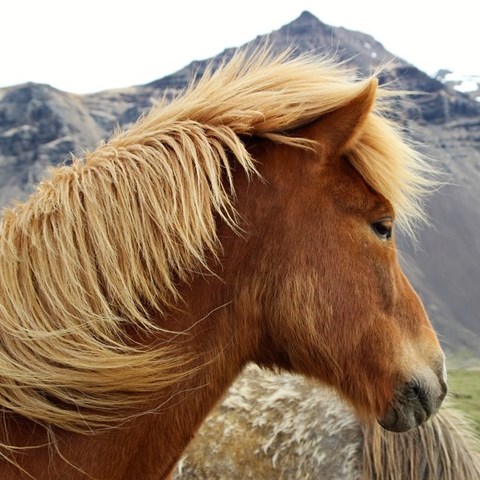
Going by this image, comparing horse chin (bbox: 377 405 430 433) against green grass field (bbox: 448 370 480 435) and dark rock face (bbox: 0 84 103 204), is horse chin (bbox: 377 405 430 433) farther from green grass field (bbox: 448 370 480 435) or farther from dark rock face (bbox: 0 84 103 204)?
dark rock face (bbox: 0 84 103 204)

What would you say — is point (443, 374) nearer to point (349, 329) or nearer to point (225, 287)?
point (349, 329)

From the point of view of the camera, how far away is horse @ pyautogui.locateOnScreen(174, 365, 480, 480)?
2.98m

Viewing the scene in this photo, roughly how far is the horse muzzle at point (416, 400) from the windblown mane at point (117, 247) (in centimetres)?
70

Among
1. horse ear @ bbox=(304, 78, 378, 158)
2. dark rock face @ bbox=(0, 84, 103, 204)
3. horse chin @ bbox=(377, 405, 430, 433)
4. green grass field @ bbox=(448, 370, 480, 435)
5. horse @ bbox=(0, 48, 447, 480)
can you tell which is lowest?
dark rock face @ bbox=(0, 84, 103, 204)

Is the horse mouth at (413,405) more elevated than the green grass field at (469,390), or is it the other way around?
the horse mouth at (413,405)

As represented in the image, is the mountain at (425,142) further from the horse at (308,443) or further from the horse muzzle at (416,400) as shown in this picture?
the horse muzzle at (416,400)

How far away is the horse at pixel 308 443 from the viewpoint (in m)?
2.98

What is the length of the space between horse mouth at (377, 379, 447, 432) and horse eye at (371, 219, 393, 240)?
0.43 m

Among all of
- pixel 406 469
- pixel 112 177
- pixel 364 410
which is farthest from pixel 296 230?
pixel 406 469

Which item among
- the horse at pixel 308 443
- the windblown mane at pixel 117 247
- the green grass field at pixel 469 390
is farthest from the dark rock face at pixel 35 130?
the windblown mane at pixel 117 247

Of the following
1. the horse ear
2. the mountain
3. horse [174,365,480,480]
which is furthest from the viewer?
the mountain

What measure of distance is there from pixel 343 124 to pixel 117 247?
72cm

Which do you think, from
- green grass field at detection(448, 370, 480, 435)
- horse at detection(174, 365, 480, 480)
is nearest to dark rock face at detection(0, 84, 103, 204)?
→ green grass field at detection(448, 370, 480, 435)

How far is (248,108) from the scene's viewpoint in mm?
1657
